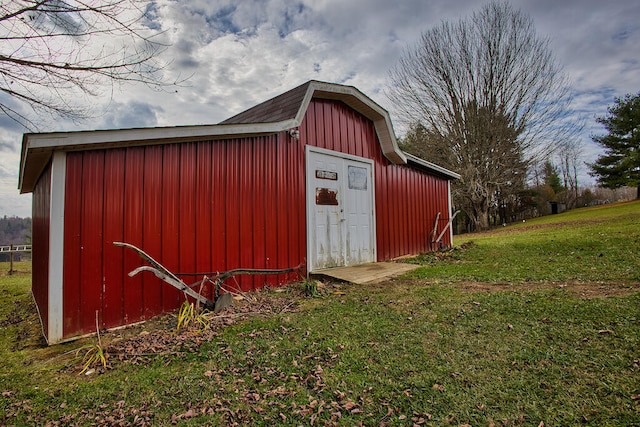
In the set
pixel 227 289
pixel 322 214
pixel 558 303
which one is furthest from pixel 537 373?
pixel 322 214

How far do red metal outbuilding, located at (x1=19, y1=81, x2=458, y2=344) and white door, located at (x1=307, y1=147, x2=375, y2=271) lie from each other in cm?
3

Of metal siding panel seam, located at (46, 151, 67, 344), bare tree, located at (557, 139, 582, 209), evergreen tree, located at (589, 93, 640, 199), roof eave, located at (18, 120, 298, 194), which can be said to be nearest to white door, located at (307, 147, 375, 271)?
roof eave, located at (18, 120, 298, 194)

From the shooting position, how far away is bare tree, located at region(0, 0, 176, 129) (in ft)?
11.8

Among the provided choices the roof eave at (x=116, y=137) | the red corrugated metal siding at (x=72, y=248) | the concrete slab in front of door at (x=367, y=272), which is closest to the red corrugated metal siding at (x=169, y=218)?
the red corrugated metal siding at (x=72, y=248)

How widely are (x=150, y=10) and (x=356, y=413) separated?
4.93 metres

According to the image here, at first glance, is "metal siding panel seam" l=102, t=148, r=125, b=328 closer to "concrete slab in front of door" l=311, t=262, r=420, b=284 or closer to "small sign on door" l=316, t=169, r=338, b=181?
"concrete slab in front of door" l=311, t=262, r=420, b=284

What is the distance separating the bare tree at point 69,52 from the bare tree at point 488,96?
1825cm

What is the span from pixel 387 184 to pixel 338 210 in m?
1.92

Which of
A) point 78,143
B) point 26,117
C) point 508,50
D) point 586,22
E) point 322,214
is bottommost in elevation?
point 322,214

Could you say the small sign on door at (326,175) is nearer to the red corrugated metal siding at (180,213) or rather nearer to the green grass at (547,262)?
the red corrugated metal siding at (180,213)

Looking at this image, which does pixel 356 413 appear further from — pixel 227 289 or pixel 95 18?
pixel 95 18

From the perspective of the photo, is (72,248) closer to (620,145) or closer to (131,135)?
(131,135)

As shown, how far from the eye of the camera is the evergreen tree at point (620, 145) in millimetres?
22891

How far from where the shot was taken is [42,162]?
4430mm
